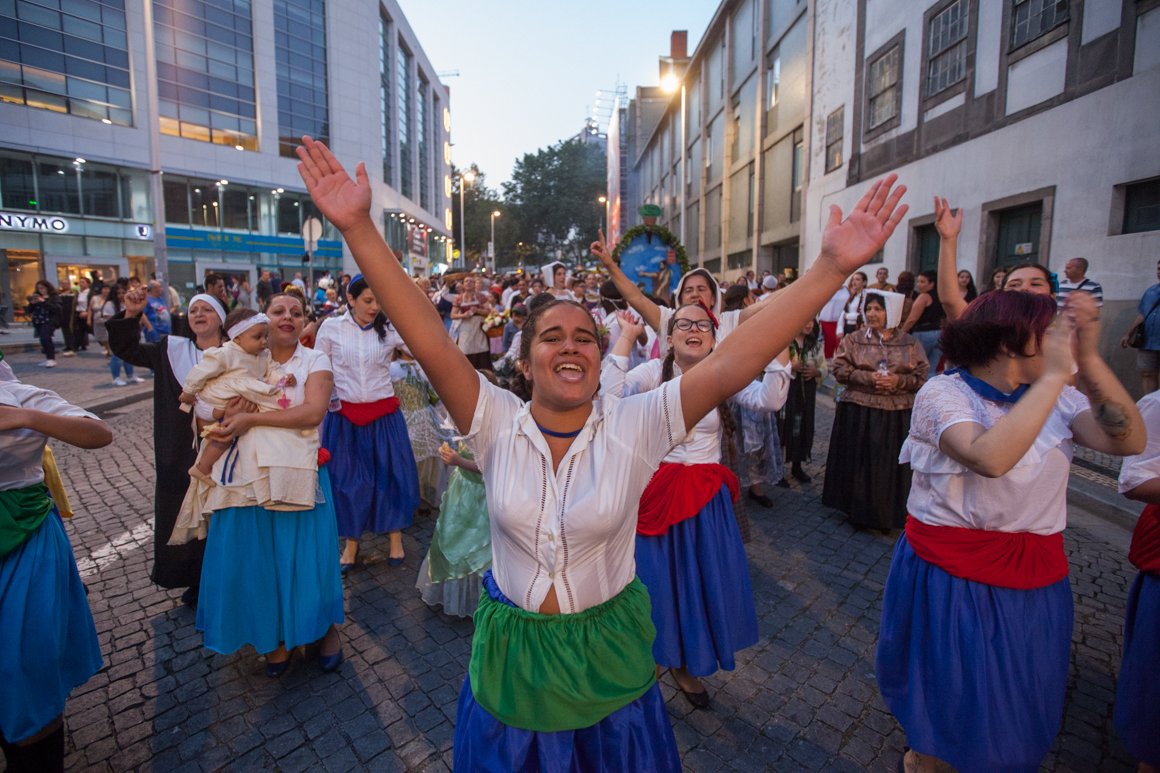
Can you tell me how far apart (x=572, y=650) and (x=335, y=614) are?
228 cm

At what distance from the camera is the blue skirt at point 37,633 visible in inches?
93.7

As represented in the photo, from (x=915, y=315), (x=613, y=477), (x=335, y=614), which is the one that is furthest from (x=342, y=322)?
(x=915, y=315)

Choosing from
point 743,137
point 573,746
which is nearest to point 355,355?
point 573,746

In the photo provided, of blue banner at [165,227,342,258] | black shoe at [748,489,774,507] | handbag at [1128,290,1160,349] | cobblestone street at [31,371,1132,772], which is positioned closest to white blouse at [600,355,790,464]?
cobblestone street at [31,371,1132,772]

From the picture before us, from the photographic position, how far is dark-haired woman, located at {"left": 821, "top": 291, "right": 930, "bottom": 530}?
17.1 ft

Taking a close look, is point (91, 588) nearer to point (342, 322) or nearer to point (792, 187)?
point (342, 322)

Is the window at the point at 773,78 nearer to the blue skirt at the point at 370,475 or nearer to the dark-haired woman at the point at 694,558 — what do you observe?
the blue skirt at the point at 370,475

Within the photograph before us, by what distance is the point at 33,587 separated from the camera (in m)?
2.47

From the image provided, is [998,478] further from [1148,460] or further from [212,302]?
[212,302]

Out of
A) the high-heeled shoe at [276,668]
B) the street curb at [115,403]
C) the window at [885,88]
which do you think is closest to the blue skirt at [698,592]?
the high-heeled shoe at [276,668]

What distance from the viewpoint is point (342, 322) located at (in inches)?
188

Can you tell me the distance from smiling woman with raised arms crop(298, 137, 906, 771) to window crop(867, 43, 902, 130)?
1475 centimetres

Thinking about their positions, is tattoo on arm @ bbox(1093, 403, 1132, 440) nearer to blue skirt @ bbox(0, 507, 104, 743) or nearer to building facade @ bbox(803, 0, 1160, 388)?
blue skirt @ bbox(0, 507, 104, 743)

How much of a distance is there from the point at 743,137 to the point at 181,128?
25.9 m
